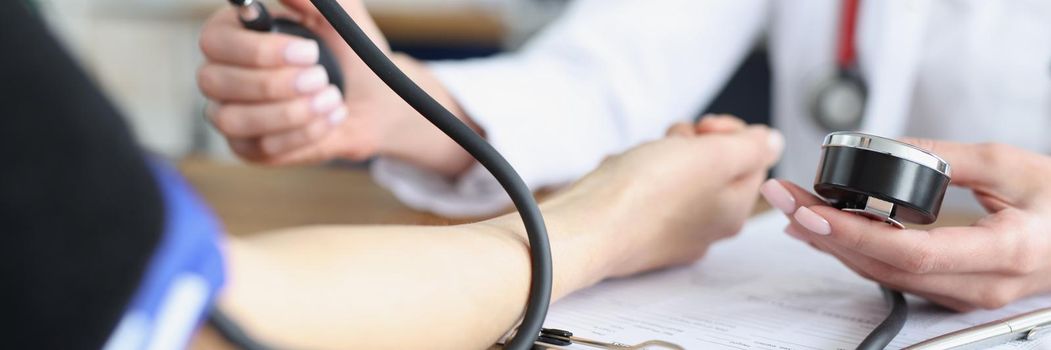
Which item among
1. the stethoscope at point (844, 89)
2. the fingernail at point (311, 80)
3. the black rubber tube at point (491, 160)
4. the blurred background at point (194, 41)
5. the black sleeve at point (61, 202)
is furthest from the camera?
the blurred background at point (194, 41)

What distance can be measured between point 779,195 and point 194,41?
4.94 ft

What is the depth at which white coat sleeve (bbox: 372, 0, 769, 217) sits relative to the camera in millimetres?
743

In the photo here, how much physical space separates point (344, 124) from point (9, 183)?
1.66 feet

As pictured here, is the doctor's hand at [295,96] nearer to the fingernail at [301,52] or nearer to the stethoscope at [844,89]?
the fingernail at [301,52]

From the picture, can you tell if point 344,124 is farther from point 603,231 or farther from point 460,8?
point 460,8

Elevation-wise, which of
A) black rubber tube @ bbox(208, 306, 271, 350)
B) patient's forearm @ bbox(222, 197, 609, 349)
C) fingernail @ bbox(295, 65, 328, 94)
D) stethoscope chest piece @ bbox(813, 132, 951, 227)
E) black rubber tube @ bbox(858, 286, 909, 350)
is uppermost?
fingernail @ bbox(295, 65, 328, 94)

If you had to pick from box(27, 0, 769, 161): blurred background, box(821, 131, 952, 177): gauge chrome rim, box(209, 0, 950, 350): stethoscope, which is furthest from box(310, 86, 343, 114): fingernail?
box(27, 0, 769, 161): blurred background

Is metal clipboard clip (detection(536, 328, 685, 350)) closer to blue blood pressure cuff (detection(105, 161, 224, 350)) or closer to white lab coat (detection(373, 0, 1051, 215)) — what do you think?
blue blood pressure cuff (detection(105, 161, 224, 350))

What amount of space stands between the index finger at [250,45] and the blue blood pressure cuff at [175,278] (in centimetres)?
35

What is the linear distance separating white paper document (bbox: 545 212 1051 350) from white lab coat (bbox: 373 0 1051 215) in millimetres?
260

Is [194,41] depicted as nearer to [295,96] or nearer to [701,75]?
[701,75]

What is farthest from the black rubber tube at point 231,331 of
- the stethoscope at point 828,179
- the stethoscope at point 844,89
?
the stethoscope at point 844,89

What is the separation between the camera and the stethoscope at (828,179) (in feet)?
1.16

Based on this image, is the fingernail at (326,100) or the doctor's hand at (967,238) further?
the fingernail at (326,100)
